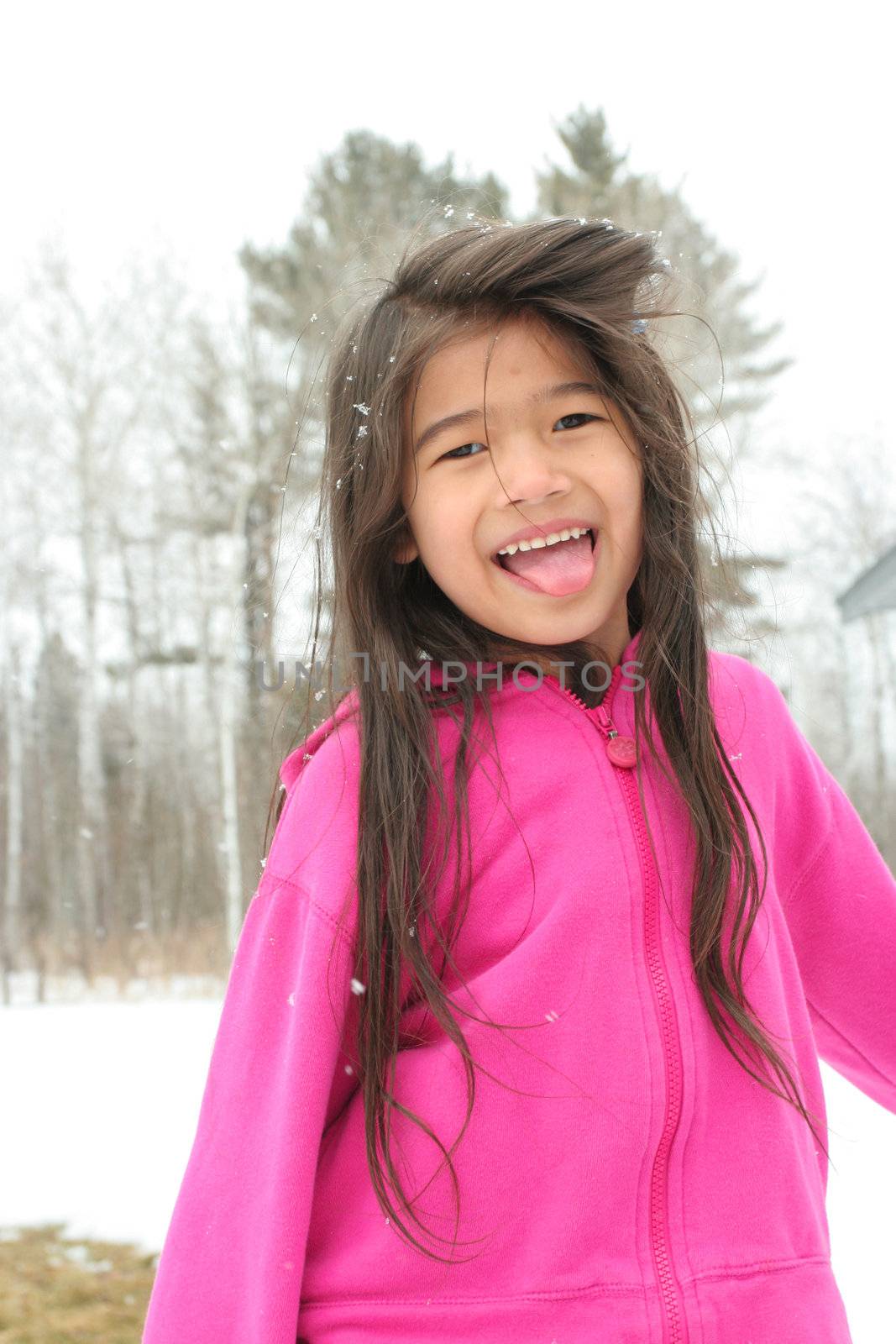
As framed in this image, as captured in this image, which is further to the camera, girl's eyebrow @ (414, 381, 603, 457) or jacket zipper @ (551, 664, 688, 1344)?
girl's eyebrow @ (414, 381, 603, 457)

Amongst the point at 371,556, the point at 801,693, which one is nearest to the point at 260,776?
the point at 801,693

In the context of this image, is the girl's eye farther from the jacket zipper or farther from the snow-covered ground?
the snow-covered ground

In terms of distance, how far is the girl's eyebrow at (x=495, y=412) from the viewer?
1.05 metres

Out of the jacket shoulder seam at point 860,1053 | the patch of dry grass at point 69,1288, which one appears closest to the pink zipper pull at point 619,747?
the jacket shoulder seam at point 860,1053

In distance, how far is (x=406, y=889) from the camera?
99 cm

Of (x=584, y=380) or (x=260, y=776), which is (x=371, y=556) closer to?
(x=584, y=380)

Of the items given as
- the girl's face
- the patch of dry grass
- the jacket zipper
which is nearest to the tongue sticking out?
the girl's face

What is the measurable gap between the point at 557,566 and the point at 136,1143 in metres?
3.93

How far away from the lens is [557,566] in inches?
42.1

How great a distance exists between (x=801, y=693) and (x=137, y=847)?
8.06m


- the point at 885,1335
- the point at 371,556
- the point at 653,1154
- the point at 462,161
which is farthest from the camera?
the point at 462,161

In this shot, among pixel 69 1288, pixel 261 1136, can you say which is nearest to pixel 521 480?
pixel 261 1136

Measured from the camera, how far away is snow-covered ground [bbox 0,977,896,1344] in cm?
254

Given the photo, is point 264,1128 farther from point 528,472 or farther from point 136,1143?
point 136,1143
